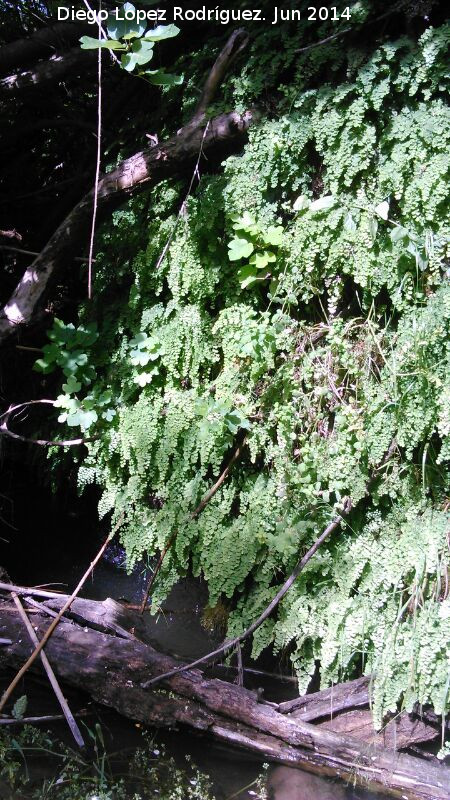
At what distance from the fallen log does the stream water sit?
0.23 ft

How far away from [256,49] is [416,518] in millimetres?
2402

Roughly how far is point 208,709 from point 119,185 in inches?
105

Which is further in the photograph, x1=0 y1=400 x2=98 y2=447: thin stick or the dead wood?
x1=0 y1=400 x2=98 y2=447: thin stick

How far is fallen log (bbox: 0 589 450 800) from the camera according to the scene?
9.28 feet

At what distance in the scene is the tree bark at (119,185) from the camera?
11.2 feet

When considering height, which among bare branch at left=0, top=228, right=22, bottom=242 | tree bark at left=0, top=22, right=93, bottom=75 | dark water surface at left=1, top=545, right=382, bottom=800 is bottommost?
dark water surface at left=1, top=545, right=382, bottom=800

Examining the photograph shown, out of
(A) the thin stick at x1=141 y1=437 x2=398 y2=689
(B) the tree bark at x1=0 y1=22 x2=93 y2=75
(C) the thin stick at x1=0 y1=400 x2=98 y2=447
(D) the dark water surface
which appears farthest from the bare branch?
(A) the thin stick at x1=141 y1=437 x2=398 y2=689

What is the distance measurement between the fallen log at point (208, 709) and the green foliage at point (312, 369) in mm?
226

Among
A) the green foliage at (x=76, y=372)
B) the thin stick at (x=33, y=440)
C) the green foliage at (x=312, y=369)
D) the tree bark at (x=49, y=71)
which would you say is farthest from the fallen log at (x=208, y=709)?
the tree bark at (x=49, y=71)

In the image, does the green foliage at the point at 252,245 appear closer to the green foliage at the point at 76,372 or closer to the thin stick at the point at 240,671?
the green foliage at the point at 76,372

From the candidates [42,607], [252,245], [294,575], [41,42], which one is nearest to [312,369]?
[252,245]

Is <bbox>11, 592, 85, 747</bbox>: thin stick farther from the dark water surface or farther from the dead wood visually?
the dead wood

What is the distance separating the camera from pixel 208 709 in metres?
3.03

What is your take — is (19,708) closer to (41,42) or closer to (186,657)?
(186,657)
